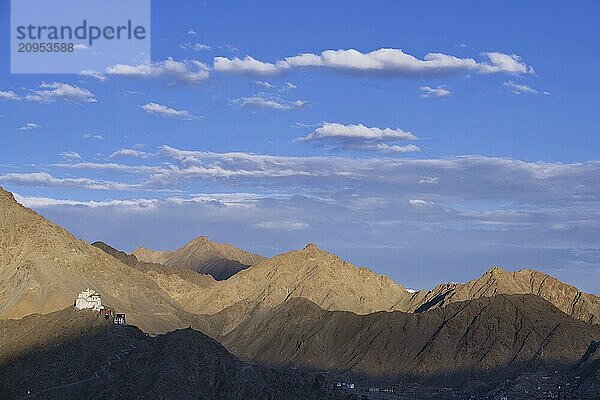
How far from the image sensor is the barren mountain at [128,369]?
124000 mm

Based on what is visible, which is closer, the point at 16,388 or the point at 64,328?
the point at 16,388

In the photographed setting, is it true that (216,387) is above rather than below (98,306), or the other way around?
below

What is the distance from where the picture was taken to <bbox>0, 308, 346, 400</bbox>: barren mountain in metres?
124

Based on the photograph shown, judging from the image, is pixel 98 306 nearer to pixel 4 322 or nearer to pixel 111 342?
pixel 4 322

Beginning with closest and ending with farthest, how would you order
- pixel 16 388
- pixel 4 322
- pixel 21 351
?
pixel 16 388, pixel 21 351, pixel 4 322

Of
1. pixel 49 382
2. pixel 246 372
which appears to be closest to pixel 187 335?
pixel 246 372

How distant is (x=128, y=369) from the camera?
130875mm

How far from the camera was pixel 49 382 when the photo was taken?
139500 mm

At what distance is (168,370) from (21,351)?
1715 inches

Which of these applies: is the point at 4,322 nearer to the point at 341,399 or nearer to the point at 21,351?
the point at 21,351

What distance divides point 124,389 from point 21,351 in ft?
133

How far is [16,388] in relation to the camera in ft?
463

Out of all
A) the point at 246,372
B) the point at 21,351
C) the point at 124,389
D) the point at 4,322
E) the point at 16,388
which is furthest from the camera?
the point at 4,322

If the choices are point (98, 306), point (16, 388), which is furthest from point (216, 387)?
point (98, 306)
